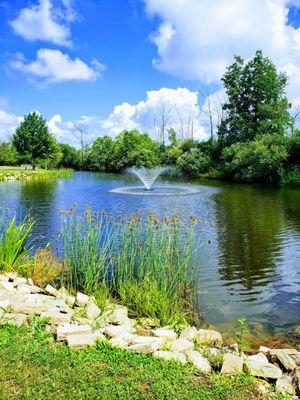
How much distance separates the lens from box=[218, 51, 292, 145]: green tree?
42.2 meters

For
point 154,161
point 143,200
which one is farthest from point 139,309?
point 154,161

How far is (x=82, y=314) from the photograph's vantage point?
5652mm

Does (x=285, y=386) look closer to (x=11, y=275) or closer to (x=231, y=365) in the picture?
(x=231, y=365)

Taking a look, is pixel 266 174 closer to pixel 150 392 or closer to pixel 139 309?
pixel 139 309

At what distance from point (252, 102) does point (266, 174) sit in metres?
13.7

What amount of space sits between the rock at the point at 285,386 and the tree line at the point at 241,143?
1222 inches

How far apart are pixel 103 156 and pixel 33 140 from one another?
23.5 m

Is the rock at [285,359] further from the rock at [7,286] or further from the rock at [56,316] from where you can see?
the rock at [7,286]

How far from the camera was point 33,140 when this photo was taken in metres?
51.2

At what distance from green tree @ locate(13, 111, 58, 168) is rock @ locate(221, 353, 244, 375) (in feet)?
165

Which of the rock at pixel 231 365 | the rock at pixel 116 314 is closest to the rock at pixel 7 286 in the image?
the rock at pixel 116 314

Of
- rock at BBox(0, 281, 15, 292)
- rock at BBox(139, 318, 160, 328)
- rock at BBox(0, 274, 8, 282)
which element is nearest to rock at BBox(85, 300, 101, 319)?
rock at BBox(139, 318, 160, 328)

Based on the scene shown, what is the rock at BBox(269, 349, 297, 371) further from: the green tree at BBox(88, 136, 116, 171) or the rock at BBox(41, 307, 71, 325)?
the green tree at BBox(88, 136, 116, 171)

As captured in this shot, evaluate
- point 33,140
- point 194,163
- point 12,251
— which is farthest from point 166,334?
point 33,140
